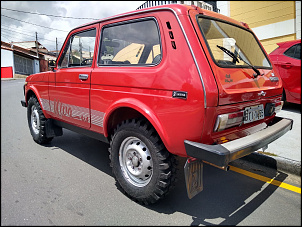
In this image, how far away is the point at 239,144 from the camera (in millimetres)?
2184

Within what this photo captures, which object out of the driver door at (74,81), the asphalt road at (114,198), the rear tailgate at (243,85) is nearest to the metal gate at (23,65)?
the driver door at (74,81)

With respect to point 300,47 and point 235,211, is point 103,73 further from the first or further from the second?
point 300,47

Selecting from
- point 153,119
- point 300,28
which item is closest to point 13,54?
point 300,28

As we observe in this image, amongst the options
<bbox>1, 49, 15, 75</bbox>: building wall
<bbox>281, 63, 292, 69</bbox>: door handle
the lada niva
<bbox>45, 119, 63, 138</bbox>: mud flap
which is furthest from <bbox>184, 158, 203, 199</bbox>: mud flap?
<bbox>1, 49, 15, 75</bbox>: building wall

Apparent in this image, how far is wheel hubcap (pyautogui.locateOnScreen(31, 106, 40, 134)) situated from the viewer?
4.37 meters

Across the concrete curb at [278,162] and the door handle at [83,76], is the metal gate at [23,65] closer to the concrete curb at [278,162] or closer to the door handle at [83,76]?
the door handle at [83,76]

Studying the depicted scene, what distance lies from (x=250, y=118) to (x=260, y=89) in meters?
0.35

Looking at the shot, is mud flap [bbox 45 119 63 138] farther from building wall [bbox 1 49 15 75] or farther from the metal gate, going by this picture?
the metal gate

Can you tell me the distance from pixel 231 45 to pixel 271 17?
323 inches

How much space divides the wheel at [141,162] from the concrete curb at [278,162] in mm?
1820

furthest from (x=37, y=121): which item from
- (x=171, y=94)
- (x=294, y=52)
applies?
(x=294, y=52)

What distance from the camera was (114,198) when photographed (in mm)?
2691

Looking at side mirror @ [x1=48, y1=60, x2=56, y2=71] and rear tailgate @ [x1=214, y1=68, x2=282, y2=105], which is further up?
side mirror @ [x1=48, y1=60, x2=56, y2=71]

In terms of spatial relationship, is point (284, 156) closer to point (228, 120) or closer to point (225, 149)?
point (228, 120)
